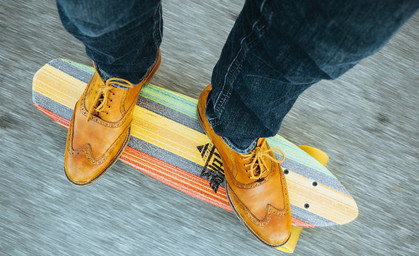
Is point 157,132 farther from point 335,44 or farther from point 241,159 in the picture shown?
point 335,44

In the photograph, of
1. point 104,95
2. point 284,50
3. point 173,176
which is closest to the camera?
point 284,50

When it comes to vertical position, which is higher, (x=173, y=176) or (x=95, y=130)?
(x=95, y=130)

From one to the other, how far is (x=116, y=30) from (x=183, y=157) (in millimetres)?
512

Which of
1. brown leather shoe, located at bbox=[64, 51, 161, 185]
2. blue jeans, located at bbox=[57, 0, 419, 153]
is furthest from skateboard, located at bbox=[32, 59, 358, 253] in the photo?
blue jeans, located at bbox=[57, 0, 419, 153]

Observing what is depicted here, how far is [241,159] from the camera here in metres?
0.86

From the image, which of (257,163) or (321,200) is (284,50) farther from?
(321,200)

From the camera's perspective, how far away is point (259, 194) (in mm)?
878

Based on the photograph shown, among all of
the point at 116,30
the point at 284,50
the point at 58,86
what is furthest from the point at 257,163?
the point at 58,86

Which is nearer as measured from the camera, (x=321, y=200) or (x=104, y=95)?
(x=104, y=95)

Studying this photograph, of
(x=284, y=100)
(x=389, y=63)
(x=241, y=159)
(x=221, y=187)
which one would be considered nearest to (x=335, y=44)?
(x=284, y=100)

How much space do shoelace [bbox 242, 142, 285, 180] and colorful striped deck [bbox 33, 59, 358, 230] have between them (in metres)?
0.14

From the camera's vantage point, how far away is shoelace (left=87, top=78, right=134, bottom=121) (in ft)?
2.63

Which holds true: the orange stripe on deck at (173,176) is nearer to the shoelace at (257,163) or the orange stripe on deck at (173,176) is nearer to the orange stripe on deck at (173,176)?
the orange stripe on deck at (173,176)

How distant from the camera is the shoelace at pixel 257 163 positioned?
86 cm
